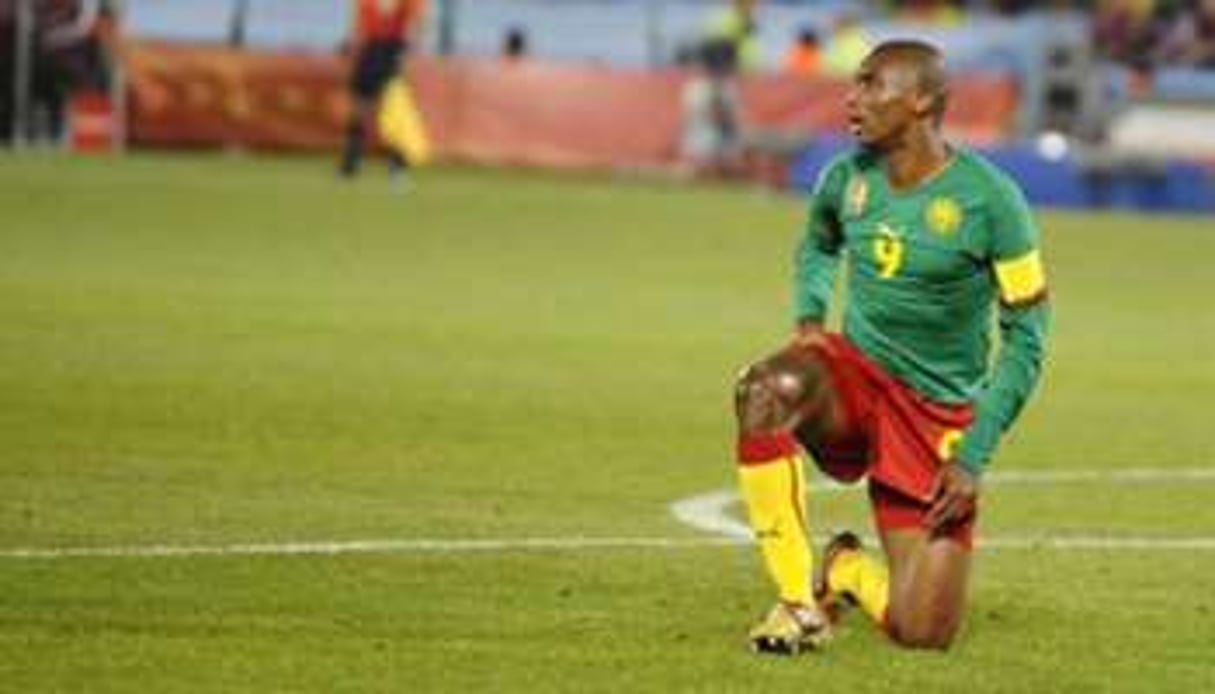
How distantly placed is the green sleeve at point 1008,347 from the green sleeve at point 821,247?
0.52 m

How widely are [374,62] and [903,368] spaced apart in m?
28.1

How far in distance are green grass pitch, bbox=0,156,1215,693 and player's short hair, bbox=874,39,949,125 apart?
145 centimetres

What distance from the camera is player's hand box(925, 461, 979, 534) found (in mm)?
9992

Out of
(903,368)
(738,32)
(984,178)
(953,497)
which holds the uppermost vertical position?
(984,178)

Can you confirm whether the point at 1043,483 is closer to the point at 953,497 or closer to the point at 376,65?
the point at 953,497

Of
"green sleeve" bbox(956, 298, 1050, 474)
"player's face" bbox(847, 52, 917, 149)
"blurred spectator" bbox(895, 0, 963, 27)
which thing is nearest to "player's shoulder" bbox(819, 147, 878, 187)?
"player's face" bbox(847, 52, 917, 149)

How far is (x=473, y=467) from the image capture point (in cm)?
1416

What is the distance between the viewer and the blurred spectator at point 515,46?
43.9m

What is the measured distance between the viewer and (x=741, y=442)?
400 inches

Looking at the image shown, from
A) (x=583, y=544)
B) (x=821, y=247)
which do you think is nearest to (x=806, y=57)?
(x=583, y=544)

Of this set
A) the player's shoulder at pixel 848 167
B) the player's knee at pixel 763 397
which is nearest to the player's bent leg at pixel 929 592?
the player's knee at pixel 763 397

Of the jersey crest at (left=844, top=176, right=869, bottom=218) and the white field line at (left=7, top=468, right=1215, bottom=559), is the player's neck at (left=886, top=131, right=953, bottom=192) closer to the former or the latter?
the jersey crest at (left=844, top=176, right=869, bottom=218)

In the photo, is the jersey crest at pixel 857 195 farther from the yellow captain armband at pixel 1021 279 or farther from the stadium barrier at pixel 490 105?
the stadium barrier at pixel 490 105

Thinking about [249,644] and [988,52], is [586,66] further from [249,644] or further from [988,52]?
[249,644]
